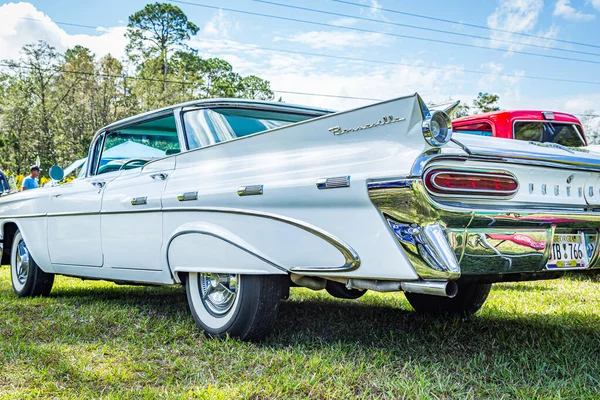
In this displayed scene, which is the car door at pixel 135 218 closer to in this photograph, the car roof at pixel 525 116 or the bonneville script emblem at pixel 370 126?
the bonneville script emblem at pixel 370 126

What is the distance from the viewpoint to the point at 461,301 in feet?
13.3

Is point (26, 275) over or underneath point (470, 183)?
underneath

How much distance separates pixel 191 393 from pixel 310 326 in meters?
1.42

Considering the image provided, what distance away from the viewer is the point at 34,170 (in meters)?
11.3

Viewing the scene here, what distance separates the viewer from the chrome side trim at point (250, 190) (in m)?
3.10

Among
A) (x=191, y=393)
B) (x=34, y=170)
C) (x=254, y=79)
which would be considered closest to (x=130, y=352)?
(x=191, y=393)

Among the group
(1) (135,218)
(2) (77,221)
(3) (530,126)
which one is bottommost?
(2) (77,221)

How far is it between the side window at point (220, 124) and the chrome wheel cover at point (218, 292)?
0.89 m

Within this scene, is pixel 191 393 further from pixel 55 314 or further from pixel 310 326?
pixel 55 314

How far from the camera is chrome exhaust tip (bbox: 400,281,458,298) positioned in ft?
8.22

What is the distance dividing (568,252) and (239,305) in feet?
5.68

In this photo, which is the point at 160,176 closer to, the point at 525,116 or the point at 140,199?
the point at 140,199

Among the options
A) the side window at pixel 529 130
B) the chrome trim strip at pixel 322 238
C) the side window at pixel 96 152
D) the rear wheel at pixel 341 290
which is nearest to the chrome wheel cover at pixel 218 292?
the chrome trim strip at pixel 322 238

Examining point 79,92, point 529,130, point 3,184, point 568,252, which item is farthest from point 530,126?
point 79,92
